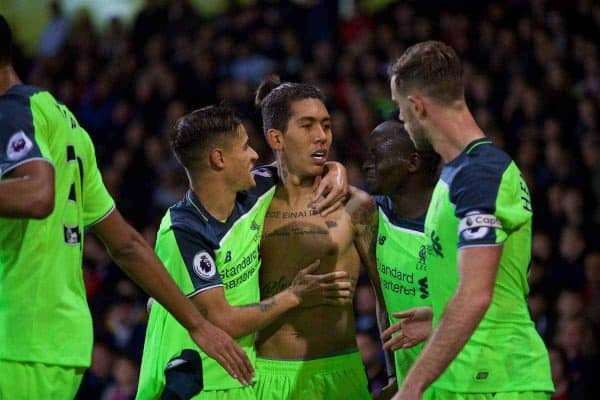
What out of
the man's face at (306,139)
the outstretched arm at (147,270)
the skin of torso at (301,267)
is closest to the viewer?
the outstretched arm at (147,270)

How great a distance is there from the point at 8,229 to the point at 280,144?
1966mm

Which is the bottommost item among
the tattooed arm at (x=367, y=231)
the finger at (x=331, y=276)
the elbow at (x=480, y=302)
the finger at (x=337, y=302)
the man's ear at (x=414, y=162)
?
the elbow at (x=480, y=302)

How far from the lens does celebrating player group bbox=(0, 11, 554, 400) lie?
3557 millimetres

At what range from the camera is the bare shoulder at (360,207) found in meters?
5.23

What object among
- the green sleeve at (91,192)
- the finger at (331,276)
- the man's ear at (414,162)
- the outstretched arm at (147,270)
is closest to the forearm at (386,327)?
the finger at (331,276)

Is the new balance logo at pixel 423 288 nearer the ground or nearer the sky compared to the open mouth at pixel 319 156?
nearer the ground

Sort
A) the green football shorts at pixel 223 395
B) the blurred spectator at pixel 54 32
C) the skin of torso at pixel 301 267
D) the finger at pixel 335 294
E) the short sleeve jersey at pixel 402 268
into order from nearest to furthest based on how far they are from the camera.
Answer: the green football shorts at pixel 223 395, the short sleeve jersey at pixel 402 268, the finger at pixel 335 294, the skin of torso at pixel 301 267, the blurred spectator at pixel 54 32

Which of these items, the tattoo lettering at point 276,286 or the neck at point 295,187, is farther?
the neck at point 295,187

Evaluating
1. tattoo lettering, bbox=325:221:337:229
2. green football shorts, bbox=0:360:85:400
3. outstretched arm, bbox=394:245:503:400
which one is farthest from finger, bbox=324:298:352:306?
green football shorts, bbox=0:360:85:400

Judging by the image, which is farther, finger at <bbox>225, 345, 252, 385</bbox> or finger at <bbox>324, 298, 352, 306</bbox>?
finger at <bbox>324, 298, 352, 306</bbox>

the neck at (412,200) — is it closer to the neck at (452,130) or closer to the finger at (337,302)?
the finger at (337,302)

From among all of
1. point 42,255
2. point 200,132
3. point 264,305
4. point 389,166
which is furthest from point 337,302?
point 42,255

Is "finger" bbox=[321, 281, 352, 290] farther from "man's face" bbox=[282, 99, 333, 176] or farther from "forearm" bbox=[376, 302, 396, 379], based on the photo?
"man's face" bbox=[282, 99, 333, 176]

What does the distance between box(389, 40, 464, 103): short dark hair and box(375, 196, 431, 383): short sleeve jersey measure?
43.8 inches
